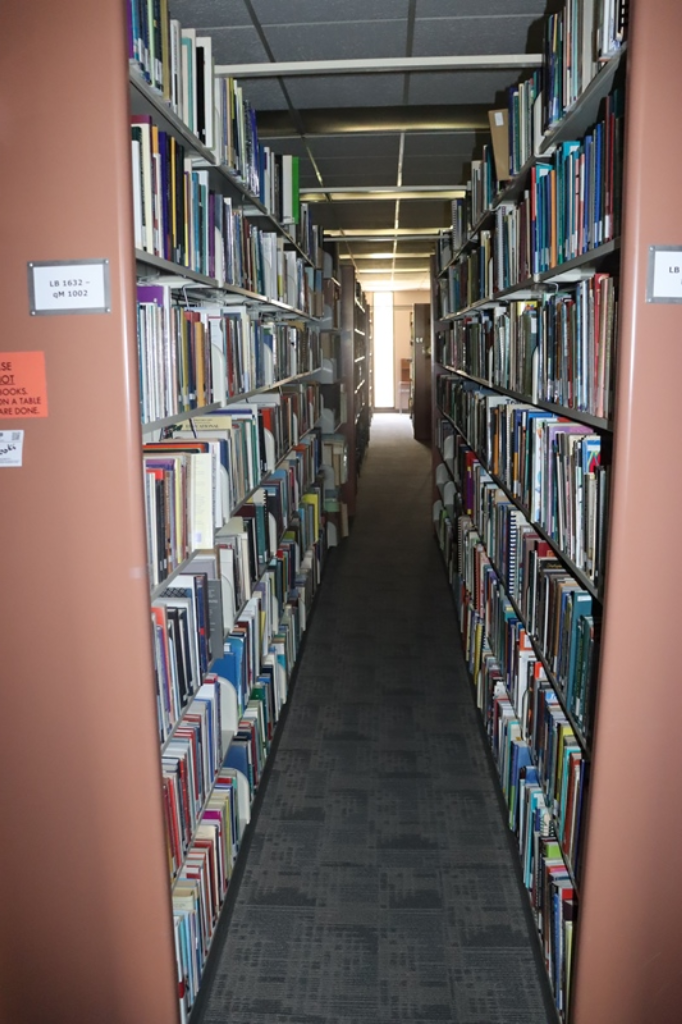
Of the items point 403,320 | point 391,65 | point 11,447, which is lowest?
point 11,447

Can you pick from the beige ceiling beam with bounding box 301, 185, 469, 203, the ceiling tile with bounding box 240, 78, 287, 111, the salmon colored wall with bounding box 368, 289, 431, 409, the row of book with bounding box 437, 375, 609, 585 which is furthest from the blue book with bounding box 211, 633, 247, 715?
the salmon colored wall with bounding box 368, 289, 431, 409

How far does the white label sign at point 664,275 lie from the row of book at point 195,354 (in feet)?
3.22

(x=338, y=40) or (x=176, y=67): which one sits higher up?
(x=338, y=40)

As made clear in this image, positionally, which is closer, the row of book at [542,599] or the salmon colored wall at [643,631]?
the salmon colored wall at [643,631]

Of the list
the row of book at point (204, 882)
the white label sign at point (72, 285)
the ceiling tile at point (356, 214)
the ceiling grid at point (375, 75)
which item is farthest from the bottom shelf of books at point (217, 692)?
the ceiling tile at point (356, 214)

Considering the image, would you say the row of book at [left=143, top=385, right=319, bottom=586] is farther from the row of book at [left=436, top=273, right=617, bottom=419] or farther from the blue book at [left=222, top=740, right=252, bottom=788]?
the row of book at [left=436, top=273, right=617, bottom=419]

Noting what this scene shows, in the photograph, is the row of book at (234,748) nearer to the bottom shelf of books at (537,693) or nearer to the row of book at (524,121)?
the bottom shelf of books at (537,693)

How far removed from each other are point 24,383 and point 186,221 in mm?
779

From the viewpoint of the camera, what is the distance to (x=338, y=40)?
3348mm

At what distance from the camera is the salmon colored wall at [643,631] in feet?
4.55

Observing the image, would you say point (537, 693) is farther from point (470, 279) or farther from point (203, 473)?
point (470, 279)

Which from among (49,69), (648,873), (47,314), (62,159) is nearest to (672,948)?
(648,873)

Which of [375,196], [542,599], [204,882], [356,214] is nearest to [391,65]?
[542,599]

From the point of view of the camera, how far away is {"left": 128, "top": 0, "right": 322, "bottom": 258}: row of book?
177 centimetres
